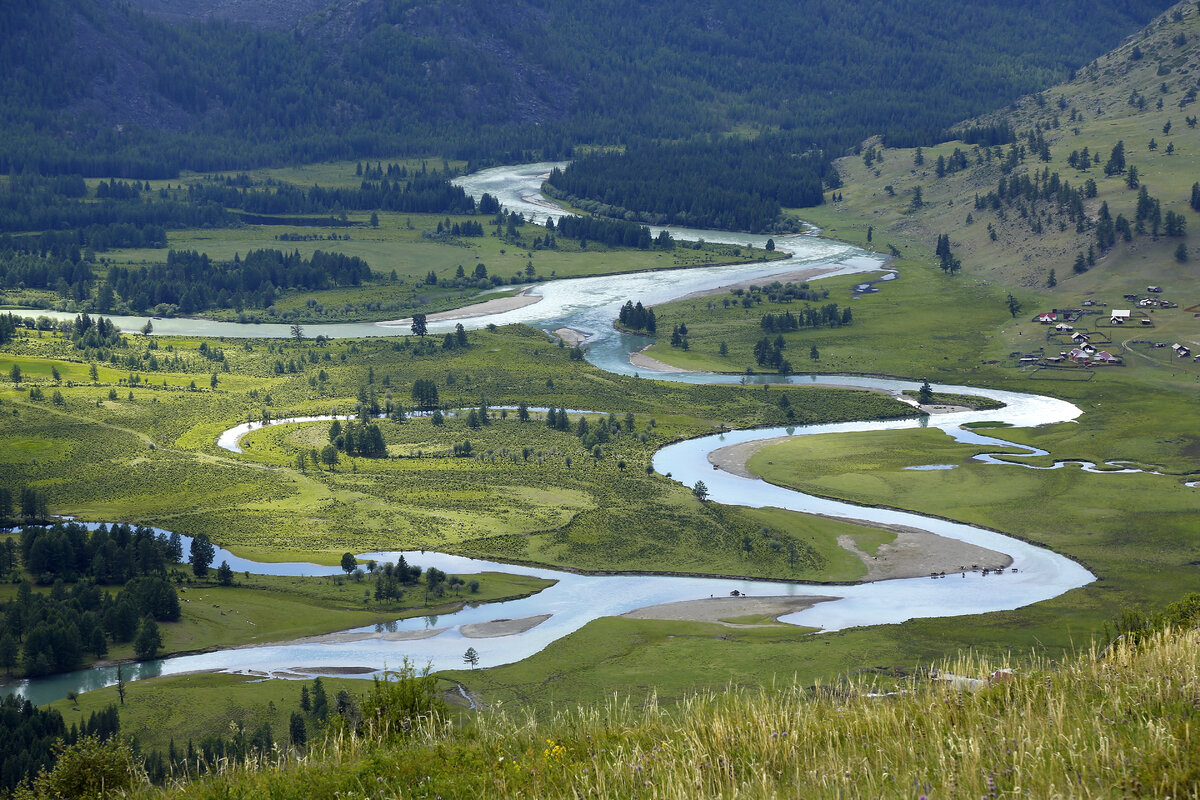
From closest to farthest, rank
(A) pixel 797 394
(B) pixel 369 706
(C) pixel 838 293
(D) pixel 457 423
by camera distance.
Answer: (B) pixel 369 706, (D) pixel 457 423, (A) pixel 797 394, (C) pixel 838 293

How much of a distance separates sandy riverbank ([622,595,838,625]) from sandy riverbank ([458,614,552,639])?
220 inches

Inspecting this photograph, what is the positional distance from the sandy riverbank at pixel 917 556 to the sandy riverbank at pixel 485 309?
3902 inches

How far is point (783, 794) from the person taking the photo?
16469 millimetres

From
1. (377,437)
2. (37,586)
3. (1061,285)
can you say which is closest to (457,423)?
(377,437)

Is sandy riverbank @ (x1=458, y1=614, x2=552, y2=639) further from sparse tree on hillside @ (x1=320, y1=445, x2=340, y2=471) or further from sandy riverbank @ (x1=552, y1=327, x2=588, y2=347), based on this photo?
sandy riverbank @ (x1=552, y1=327, x2=588, y2=347)

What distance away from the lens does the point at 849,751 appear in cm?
1794

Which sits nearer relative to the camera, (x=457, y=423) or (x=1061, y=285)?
(x=457, y=423)

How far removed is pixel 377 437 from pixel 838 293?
8653cm

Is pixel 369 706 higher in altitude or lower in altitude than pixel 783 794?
lower

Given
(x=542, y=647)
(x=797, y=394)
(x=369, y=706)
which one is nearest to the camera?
(x=369, y=706)

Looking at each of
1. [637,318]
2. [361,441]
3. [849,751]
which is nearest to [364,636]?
[361,441]

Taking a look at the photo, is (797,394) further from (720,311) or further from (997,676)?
(997,676)

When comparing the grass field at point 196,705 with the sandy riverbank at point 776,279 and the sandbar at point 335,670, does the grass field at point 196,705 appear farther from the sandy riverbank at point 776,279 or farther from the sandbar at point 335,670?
the sandy riverbank at point 776,279

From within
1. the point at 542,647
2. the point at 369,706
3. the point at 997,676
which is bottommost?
the point at 542,647
